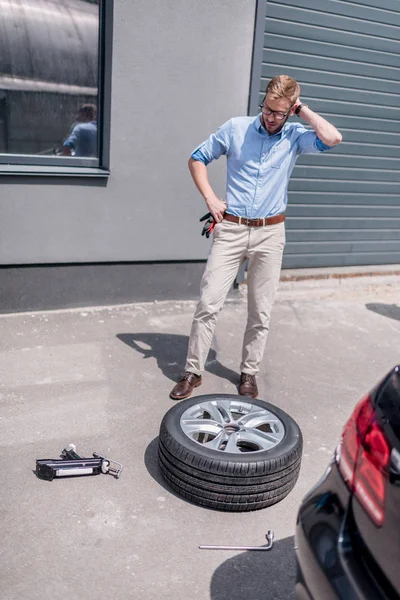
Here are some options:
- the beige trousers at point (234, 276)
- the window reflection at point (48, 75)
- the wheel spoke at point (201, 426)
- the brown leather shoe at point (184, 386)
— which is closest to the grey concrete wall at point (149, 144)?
the window reflection at point (48, 75)

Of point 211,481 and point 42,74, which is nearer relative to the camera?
point 211,481

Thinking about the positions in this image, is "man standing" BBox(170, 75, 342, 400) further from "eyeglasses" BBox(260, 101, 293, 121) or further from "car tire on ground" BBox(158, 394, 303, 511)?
"car tire on ground" BBox(158, 394, 303, 511)

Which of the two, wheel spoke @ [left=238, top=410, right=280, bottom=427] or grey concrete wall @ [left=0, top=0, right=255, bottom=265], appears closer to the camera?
wheel spoke @ [left=238, top=410, right=280, bottom=427]

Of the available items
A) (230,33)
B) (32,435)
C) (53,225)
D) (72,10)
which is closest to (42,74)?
(72,10)

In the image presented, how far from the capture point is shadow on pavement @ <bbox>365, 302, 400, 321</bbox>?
6691 mm

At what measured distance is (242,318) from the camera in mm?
6098

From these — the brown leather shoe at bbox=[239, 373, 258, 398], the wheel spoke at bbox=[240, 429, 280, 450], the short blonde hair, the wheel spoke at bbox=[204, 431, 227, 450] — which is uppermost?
the short blonde hair

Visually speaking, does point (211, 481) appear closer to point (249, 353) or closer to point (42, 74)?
point (249, 353)

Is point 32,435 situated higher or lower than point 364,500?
lower

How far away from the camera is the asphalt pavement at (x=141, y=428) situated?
281 cm

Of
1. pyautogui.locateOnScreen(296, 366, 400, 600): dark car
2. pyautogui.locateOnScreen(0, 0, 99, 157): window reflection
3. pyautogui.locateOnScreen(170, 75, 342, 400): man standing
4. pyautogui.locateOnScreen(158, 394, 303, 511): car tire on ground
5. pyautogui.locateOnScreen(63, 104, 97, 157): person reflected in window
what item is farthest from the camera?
pyautogui.locateOnScreen(63, 104, 97, 157): person reflected in window

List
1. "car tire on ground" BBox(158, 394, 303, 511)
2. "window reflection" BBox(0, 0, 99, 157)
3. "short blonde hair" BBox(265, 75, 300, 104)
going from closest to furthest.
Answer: "car tire on ground" BBox(158, 394, 303, 511) → "short blonde hair" BBox(265, 75, 300, 104) → "window reflection" BBox(0, 0, 99, 157)

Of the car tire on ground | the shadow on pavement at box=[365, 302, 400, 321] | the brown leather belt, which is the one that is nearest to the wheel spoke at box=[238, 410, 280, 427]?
the car tire on ground

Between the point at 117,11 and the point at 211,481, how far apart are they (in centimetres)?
412
